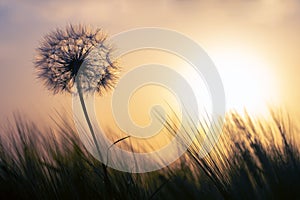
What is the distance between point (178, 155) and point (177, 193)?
0.28m

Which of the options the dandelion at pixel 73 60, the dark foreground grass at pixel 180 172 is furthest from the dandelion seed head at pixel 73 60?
the dark foreground grass at pixel 180 172

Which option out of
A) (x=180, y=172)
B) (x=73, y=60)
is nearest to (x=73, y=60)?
(x=73, y=60)

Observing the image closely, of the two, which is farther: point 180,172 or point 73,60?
point 73,60

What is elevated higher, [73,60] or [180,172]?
[73,60]

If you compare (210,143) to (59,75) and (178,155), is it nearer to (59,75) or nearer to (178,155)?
(178,155)

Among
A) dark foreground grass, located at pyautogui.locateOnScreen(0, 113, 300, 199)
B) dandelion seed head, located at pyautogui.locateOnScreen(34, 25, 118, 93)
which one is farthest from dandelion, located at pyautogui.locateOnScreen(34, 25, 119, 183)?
dark foreground grass, located at pyautogui.locateOnScreen(0, 113, 300, 199)

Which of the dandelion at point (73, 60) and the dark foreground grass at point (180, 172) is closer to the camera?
the dark foreground grass at point (180, 172)

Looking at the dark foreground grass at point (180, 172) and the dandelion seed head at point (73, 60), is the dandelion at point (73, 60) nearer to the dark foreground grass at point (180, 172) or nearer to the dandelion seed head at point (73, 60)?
the dandelion seed head at point (73, 60)

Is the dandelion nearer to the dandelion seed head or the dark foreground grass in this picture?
the dandelion seed head

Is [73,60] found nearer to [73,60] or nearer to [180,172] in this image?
[73,60]

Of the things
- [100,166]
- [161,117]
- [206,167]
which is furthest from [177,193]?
[100,166]

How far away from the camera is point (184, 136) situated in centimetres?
153

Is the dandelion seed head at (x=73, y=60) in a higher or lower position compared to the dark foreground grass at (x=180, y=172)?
higher

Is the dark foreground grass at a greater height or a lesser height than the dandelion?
lesser
